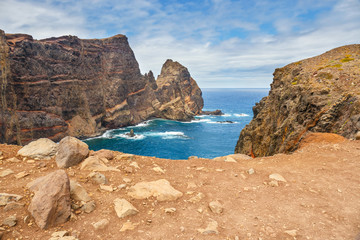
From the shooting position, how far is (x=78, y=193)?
732 centimetres

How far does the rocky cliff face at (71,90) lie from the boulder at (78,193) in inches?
2834

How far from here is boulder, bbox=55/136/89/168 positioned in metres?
9.91

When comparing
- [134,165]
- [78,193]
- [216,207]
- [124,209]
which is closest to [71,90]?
[134,165]

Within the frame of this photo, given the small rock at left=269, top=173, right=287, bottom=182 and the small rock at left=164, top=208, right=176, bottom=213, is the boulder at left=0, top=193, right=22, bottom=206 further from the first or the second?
the small rock at left=269, top=173, right=287, bottom=182

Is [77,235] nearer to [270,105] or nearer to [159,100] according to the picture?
[270,105]

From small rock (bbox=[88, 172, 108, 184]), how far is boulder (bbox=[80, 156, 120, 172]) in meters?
0.85

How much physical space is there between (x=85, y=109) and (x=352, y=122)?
9117 cm

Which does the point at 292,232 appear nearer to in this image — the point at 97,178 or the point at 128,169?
the point at 128,169

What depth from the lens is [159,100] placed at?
139 m

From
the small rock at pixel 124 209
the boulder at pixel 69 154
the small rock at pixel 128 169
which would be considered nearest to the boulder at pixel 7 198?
the boulder at pixel 69 154

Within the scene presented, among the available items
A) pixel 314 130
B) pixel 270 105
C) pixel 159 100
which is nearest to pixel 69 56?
pixel 159 100

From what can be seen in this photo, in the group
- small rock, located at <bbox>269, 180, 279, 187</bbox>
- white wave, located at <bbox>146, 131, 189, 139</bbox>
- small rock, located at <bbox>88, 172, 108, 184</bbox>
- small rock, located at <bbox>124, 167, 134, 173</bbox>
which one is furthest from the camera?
white wave, located at <bbox>146, 131, 189, 139</bbox>

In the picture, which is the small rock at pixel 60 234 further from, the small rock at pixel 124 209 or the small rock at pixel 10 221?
the small rock at pixel 124 209

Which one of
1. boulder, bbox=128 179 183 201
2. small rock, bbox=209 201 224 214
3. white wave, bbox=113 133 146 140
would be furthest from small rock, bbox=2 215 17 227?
white wave, bbox=113 133 146 140
